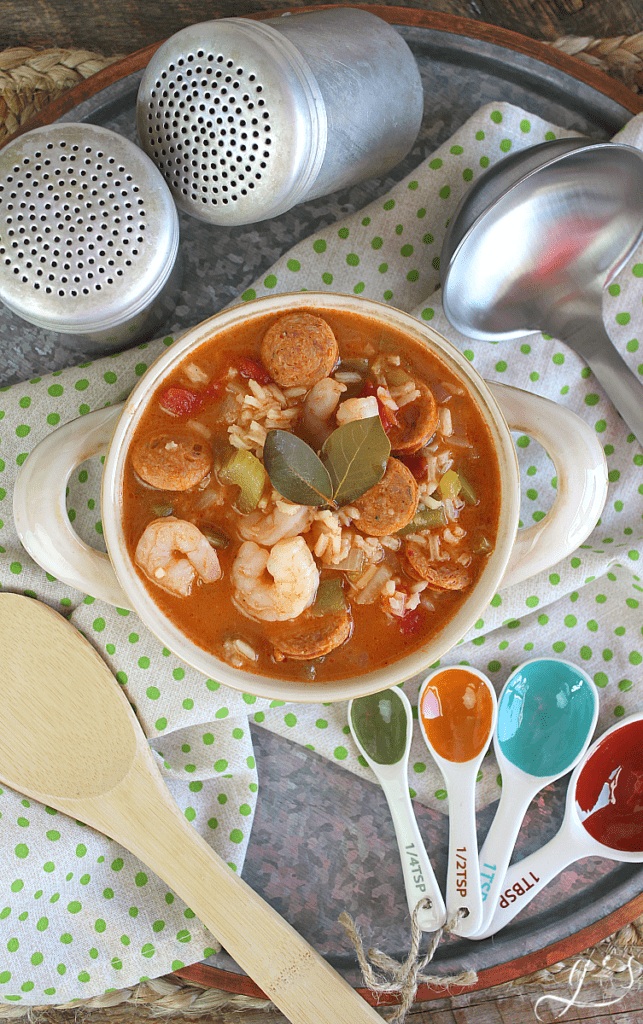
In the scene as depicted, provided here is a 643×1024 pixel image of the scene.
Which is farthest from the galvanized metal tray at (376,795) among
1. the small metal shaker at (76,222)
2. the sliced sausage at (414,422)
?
the sliced sausage at (414,422)

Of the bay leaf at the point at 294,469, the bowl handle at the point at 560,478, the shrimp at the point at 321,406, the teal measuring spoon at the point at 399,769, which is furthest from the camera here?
the teal measuring spoon at the point at 399,769

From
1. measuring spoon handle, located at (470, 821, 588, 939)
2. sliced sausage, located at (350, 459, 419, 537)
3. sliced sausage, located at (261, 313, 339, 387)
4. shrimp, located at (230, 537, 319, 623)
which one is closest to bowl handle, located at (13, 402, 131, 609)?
shrimp, located at (230, 537, 319, 623)

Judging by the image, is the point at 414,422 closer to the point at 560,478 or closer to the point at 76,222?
the point at 560,478

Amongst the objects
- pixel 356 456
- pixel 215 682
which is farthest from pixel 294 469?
pixel 215 682

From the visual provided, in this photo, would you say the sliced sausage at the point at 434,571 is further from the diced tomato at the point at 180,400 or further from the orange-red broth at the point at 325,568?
the diced tomato at the point at 180,400

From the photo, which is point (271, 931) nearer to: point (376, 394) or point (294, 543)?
point (294, 543)

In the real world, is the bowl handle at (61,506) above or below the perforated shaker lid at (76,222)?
below
